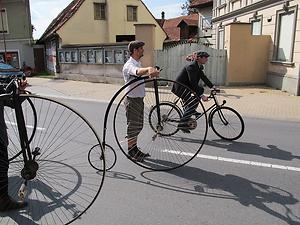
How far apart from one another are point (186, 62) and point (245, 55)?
2.67 m

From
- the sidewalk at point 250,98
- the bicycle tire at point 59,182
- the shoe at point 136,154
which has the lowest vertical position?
the sidewalk at point 250,98

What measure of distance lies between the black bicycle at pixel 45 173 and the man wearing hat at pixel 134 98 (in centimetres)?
78

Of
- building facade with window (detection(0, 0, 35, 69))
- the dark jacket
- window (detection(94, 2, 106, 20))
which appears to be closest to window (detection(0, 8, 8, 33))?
building facade with window (detection(0, 0, 35, 69))

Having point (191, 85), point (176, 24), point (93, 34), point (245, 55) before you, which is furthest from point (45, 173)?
point (176, 24)

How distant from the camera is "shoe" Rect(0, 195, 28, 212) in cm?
389

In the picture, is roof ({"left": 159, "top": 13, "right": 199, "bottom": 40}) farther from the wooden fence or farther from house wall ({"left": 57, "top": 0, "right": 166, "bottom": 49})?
the wooden fence

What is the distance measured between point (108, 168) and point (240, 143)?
9.22ft

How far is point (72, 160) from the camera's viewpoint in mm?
5629

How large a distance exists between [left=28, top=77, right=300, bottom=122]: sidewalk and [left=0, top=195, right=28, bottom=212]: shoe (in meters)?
7.20

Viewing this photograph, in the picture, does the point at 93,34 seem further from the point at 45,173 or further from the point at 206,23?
the point at 45,173

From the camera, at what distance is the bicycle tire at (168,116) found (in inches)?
229

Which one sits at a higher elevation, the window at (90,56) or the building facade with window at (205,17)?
the building facade with window at (205,17)

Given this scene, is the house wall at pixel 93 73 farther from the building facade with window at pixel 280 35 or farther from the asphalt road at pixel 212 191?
the asphalt road at pixel 212 191

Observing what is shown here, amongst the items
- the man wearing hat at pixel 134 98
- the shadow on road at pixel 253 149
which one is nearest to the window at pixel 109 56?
the shadow on road at pixel 253 149
